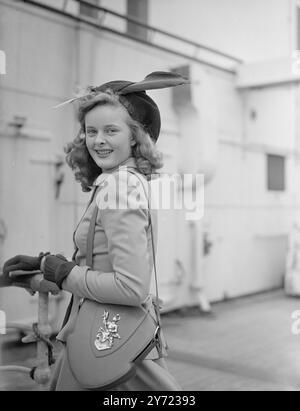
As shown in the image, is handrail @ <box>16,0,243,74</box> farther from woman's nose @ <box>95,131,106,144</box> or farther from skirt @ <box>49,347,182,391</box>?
skirt @ <box>49,347,182,391</box>

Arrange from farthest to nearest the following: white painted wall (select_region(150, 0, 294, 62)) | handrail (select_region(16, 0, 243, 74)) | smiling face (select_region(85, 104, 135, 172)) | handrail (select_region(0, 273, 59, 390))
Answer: white painted wall (select_region(150, 0, 294, 62))
handrail (select_region(16, 0, 243, 74))
handrail (select_region(0, 273, 59, 390))
smiling face (select_region(85, 104, 135, 172))

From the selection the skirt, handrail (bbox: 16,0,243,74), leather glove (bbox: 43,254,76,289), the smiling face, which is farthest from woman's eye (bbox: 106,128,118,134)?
handrail (bbox: 16,0,243,74)

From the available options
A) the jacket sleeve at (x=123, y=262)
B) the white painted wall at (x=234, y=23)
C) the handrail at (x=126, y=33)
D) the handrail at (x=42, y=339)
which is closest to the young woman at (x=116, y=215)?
the jacket sleeve at (x=123, y=262)

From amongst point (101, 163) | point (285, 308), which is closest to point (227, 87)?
point (285, 308)

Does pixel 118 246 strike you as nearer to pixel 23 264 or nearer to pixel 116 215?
pixel 116 215

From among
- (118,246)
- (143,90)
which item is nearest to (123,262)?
(118,246)

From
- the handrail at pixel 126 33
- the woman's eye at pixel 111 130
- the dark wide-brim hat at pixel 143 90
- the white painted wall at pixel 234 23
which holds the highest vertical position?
the white painted wall at pixel 234 23

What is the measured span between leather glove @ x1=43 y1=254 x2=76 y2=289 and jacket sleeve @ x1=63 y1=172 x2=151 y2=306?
0.5 inches

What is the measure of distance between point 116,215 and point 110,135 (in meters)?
0.20

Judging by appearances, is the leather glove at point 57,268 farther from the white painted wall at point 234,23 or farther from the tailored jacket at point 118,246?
the white painted wall at point 234,23

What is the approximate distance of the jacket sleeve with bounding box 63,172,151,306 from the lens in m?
1.05

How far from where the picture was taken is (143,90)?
118cm

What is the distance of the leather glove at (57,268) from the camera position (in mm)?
1099

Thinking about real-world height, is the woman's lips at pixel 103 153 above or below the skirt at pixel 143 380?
above
